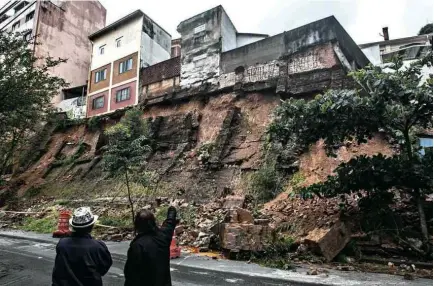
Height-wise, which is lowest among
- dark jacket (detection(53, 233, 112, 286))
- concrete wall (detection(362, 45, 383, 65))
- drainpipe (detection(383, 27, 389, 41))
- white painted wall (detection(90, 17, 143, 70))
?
dark jacket (detection(53, 233, 112, 286))

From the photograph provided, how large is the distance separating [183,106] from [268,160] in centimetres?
907

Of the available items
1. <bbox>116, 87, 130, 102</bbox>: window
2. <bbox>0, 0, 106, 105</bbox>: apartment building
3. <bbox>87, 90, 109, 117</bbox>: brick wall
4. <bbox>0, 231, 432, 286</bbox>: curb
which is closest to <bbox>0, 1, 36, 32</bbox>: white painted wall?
<bbox>0, 0, 106, 105</bbox>: apartment building

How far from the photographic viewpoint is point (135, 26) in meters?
29.3

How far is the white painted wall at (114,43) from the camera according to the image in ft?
94.6

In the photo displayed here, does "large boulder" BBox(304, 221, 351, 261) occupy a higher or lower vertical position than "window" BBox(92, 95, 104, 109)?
lower

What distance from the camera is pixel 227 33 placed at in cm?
2416

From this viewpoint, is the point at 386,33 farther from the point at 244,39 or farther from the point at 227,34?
the point at 227,34

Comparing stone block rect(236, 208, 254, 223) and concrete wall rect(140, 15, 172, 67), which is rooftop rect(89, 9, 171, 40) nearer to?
concrete wall rect(140, 15, 172, 67)

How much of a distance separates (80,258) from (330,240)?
22.5 feet

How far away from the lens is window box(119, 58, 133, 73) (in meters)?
28.1

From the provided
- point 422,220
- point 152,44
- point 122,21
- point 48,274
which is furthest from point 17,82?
point 122,21

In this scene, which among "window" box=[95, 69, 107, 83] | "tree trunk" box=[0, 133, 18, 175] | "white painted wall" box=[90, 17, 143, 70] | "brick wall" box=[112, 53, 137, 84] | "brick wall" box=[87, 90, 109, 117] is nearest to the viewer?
"tree trunk" box=[0, 133, 18, 175]

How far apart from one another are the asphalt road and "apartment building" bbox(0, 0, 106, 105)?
26.7 metres

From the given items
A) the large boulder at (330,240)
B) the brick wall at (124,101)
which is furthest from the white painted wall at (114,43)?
the large boulder at (330,240)
